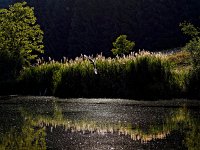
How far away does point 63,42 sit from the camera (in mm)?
65062

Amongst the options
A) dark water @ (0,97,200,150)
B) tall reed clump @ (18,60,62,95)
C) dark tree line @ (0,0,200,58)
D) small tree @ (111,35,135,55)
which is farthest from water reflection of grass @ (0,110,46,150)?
dark tree line @ (0,0,200,58)

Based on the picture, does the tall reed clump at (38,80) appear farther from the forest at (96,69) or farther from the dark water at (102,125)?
the dark water at (102,125)

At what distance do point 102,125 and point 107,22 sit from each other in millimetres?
52804

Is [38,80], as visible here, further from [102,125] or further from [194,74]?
[102,125]

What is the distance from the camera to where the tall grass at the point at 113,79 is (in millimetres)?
16688

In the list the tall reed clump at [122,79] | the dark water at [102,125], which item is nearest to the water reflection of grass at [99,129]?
the dark water at [102,125]

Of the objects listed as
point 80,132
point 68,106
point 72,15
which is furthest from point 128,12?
point 80,132

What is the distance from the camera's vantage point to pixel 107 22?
62.6 m

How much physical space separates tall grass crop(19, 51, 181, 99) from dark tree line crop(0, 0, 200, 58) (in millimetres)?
36675

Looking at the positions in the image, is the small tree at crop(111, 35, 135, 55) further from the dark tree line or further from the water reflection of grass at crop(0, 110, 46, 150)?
the water reflection of grass at crop(0, 110, 46, 150)

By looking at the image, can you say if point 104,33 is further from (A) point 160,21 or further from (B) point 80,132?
(B) point 80,132

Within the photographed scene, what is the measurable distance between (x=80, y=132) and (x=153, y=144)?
2198 millimetres

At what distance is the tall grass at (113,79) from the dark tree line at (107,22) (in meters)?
36.7

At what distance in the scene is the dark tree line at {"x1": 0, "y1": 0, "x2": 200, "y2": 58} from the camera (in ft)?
186
